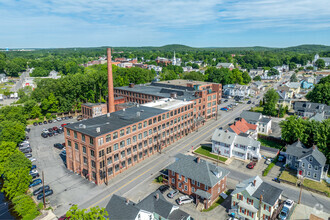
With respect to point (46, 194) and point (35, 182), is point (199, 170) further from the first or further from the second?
point (35, 182)

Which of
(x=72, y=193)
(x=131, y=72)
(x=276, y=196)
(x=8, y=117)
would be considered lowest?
(x=72, y=193)

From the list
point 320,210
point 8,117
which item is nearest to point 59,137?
point 8,117

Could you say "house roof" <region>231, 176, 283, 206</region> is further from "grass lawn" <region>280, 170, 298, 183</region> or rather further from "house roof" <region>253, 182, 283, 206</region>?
"grass lawn" <region>280, 170, 298, 183</region>

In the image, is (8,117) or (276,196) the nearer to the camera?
(276,196)

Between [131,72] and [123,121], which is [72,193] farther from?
[131,72]

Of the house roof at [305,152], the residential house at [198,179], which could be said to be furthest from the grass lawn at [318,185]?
the residential house at [198,179]

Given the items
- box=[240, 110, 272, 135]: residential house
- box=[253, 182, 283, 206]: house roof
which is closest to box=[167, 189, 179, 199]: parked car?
box=[253, 182, 283, 206]: house roof
